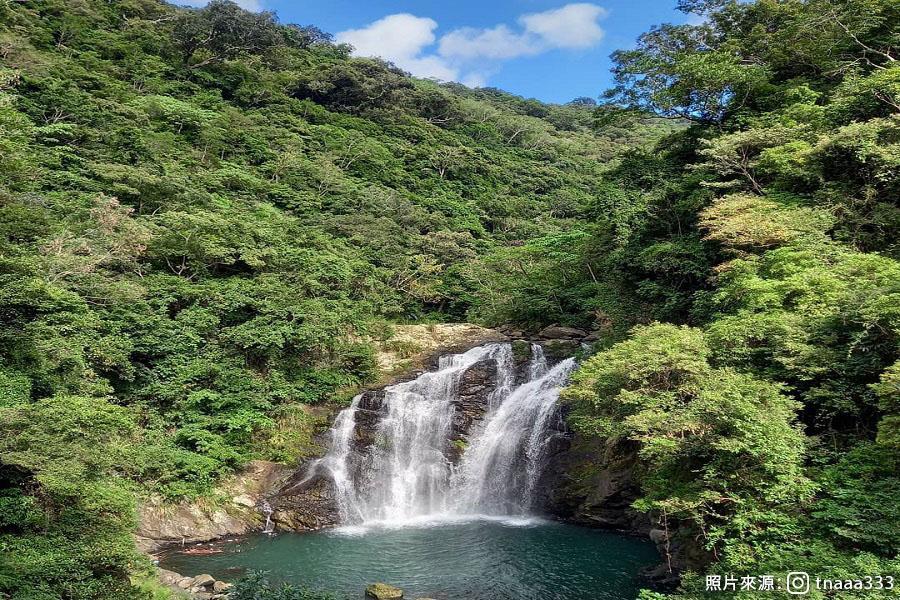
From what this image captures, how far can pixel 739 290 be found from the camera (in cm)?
1198

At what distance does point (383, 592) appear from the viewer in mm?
11648

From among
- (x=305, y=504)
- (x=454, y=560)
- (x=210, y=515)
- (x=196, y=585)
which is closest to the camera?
(x=196, y=585)

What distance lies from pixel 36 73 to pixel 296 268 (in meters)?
20.6

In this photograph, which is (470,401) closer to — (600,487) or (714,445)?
(600,487)

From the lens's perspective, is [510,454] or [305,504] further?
[510,454]

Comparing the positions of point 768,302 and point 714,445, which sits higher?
point 768,302

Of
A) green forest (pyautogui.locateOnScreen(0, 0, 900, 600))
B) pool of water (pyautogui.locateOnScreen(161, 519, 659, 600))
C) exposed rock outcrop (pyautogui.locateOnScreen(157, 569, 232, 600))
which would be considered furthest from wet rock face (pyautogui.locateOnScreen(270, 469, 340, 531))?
exposed rock outcrop (pyautogui.locateOnScreen(157, 569, 232, 600))

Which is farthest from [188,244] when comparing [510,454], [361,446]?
[510,454]

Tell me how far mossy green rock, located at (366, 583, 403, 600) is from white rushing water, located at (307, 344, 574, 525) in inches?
252

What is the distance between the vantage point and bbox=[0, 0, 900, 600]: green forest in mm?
8305

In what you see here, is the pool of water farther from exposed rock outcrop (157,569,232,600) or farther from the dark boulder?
the dark boulder

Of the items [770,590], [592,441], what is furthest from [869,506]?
Answer: [592,441]

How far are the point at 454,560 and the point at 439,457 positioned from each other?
618 cm

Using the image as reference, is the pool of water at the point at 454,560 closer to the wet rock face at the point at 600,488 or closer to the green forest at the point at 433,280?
the wet rock face at the point at 600,488
